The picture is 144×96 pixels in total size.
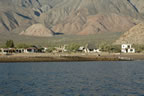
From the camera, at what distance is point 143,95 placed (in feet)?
120

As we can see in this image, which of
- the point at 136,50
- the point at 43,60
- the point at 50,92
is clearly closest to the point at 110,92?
the point at 50,92

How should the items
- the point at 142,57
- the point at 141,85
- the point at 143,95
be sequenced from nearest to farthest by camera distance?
1. the point at 143,95
2. the point at 141,85
3. the point at 142,57

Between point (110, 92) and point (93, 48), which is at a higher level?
point (93, 48)

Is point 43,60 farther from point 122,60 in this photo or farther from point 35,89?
point 35,89

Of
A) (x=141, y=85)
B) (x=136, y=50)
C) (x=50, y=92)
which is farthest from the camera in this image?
(x=136, y=50)

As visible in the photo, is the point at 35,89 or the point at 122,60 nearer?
the point at 35,89

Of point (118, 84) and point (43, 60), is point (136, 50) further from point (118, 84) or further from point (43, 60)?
point (118, 84)

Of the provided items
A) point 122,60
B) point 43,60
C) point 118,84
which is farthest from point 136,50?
point 118,84

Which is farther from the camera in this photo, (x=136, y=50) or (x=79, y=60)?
(x=136, y=50)

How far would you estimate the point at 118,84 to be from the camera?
150 feet

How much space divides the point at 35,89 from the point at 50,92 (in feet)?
9.96

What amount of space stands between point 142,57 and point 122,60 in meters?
14.8

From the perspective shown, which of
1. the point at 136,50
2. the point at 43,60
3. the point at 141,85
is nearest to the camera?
the point at 141,85

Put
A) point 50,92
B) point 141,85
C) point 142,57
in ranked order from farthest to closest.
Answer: point 142,57, point 141,85, point 50,92
